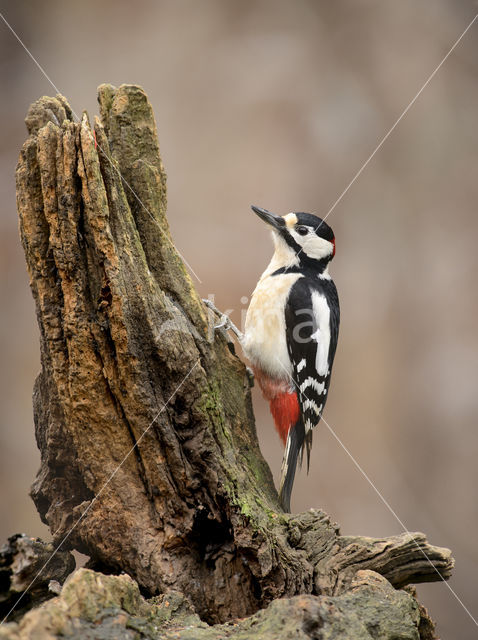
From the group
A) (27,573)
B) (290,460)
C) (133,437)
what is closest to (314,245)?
(290,460)

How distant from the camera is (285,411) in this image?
2.54 m

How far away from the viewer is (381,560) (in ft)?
5.48

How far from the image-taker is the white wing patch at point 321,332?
262cm

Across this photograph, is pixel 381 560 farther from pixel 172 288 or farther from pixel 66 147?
pixel 66 147

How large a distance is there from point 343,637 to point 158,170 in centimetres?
132

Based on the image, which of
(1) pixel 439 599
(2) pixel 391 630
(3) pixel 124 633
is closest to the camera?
(3) pixel 124 633

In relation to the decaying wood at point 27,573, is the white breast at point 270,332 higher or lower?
higher

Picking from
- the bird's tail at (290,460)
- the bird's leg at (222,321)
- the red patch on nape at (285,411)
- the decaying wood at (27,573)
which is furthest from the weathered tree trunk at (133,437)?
the red patch on nape at (285,411)

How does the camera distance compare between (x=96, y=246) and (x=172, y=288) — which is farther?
(x=172, y=288)

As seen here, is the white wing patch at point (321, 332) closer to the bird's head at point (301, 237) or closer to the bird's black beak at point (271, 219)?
the bird's head at point (301, 237)

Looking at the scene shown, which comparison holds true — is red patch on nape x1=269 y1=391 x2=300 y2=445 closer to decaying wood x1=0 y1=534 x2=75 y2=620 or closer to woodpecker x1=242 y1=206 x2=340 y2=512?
woodpecker x1=242 y1=206 x2=340 y2=512

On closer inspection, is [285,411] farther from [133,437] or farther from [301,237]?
[133,437]

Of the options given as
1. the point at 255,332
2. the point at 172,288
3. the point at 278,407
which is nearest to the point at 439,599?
the point at 278,407

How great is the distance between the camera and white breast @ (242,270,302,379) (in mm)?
2562
